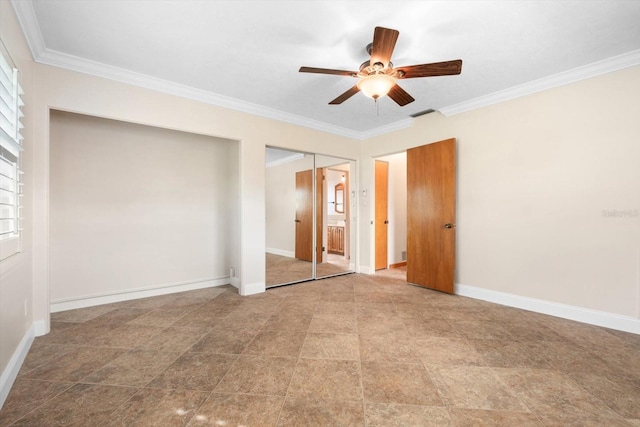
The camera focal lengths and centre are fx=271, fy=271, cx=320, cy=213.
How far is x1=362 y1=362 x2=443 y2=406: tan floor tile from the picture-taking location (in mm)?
1740

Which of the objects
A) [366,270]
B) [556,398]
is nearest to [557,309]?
[556,398]

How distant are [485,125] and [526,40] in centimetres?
136

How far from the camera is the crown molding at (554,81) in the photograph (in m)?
2.70

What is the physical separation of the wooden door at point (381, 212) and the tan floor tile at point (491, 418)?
12.6ft

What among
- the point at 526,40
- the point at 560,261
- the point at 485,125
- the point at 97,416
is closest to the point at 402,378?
the point at 97,416

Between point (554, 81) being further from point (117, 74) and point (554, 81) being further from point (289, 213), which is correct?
point (117, 74)

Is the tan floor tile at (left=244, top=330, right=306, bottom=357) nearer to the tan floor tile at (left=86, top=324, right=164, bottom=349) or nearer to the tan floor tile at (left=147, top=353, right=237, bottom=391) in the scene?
the tan floor tile at (left=147, top=353, right=237, bottom=391)

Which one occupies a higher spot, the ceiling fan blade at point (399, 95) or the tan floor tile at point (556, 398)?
the ceiling fan blade at point (399, 95)

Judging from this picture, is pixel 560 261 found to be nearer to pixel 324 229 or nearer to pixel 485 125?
pixel 485 125

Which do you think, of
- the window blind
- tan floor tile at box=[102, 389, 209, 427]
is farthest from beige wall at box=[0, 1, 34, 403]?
tan floor tile at box=[102, 389, 209, 427]

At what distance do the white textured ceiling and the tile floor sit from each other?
2710 mm

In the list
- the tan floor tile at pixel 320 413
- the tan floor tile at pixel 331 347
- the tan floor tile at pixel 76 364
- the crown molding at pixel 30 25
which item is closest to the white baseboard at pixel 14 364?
the tan floor tile at pixel 76 364

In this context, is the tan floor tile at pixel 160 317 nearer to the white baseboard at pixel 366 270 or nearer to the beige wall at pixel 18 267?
the beige wall at pixel 18 267

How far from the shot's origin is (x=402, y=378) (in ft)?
6.43
